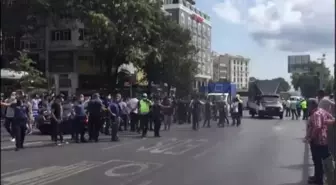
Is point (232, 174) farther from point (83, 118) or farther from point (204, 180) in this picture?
point (83, 118)

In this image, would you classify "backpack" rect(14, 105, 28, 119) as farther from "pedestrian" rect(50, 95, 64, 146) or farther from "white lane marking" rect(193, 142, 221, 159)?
"white lane marking" rect(193, 142, 221, 159)

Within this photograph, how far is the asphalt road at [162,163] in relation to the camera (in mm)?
9773

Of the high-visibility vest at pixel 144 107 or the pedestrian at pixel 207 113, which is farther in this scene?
the pedestrian at pixel 207 113

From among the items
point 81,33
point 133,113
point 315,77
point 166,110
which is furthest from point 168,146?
point 81,33

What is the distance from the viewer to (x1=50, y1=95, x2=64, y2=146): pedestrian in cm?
1684

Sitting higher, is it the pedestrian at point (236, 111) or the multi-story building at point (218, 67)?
the multi-story building at point (218, 67)

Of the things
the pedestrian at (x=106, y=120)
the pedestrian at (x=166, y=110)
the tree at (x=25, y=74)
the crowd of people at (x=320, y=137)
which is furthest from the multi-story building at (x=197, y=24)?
the crowd of people at (x=320, y=137)

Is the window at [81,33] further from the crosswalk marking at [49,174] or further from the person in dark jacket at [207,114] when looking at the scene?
the crosswalk marking at [49,174]

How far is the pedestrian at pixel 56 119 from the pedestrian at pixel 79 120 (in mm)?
745

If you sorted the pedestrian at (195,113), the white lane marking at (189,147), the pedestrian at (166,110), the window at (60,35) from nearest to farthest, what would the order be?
1. the white lane marking at (189,147)
2. the pedestrian at (166,110)
3. the pedestrian at (195,113)
4. the window at (60,35)

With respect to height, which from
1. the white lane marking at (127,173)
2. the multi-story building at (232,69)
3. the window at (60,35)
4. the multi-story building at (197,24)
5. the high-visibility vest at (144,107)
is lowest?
the white lane marking at (127,173)

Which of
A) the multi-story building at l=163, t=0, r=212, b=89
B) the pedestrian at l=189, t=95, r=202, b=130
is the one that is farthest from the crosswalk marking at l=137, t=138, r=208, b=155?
the multi-story building at l=163, t=0, r=212, b=89

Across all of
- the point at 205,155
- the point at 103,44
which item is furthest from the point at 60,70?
the point at 205,155

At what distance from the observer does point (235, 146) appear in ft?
56.0
